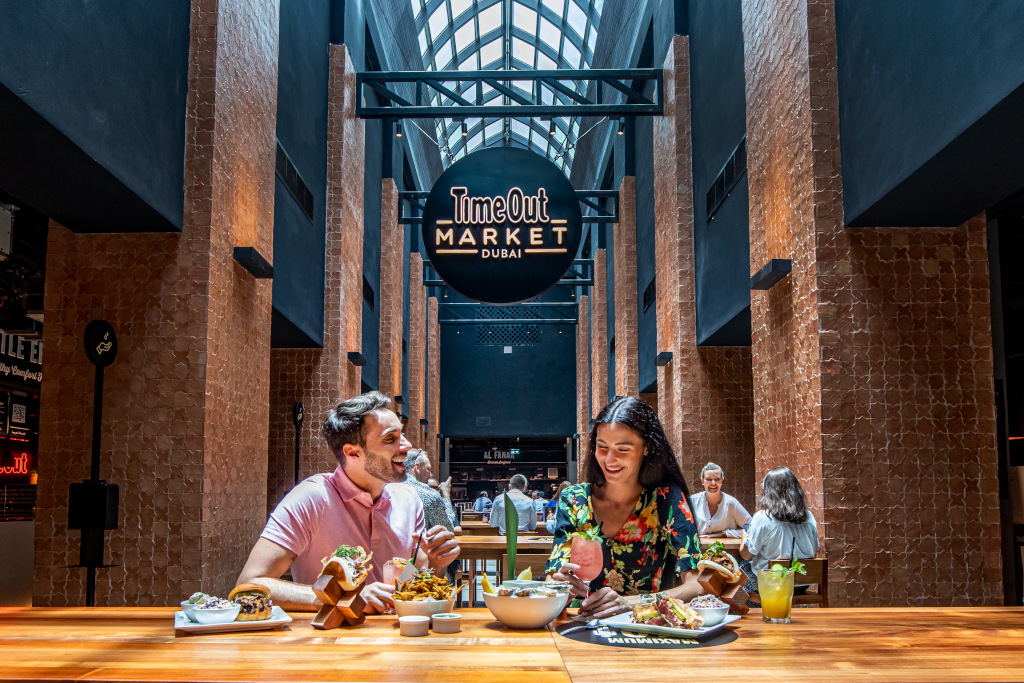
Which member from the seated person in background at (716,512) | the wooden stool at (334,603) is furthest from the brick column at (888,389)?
the wooden stool at (334,603)

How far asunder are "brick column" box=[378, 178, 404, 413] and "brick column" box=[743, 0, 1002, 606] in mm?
8704

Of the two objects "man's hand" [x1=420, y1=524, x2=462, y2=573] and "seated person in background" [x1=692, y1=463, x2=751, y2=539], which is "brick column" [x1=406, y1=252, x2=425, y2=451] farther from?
"man's hand" [x1=420, y1=524, x2=462, y2=573]

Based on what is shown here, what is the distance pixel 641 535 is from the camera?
2.56m

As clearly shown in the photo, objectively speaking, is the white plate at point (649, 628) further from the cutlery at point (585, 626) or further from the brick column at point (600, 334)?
the brick column at point (600, 334)

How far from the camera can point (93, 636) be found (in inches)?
74.5

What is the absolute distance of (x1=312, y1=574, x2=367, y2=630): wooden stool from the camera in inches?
77.3

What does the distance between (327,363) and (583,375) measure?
12.5 metres

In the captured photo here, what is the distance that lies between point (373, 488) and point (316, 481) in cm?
17

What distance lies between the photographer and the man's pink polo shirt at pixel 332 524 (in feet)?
8.14

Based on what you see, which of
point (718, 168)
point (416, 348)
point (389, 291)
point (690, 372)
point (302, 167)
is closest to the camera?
point (718, 168)

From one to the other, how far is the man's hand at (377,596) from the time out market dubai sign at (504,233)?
578cm

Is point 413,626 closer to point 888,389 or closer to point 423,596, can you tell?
point 423,596

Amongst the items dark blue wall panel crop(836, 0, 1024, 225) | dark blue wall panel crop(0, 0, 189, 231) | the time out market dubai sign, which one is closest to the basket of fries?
dark blue wall panel crop(0, 0, 189, 231)

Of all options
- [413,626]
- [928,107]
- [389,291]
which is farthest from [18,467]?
[928,107]
